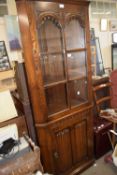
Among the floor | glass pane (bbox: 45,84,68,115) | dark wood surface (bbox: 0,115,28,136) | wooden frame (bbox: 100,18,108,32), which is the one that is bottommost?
the floor

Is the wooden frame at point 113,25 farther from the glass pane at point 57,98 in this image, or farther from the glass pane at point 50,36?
the glass pane at point 57,98

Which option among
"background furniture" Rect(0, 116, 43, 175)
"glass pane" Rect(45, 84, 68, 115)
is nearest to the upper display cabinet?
"glass pane" Rect(45, 84, 68, 115)

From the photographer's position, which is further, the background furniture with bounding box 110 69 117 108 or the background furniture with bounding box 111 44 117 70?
the background furniture with bounding box 111 44 117 70

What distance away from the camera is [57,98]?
1909 mm

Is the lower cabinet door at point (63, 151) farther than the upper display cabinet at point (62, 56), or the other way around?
the lower cabinet door at point (63, 151)

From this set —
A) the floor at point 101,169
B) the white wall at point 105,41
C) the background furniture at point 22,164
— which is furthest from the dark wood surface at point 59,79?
the white wall at point 105,41

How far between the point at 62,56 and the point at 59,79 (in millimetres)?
251

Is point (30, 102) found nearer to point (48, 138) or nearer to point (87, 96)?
point (48, 138)

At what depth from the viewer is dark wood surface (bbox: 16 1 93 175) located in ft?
4.83

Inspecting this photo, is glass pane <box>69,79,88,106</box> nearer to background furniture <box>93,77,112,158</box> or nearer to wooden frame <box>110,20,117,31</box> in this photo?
background furniture <box>93,77,112,158</box>

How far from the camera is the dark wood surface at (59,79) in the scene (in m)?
1.47

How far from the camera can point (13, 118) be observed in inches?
67.6

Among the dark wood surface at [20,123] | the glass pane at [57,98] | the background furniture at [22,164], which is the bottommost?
the background furniture at [22,164]

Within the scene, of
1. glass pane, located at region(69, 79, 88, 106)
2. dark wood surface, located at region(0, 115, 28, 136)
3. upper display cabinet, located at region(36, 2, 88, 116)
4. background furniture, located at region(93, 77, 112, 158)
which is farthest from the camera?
background furniture, located at region(93, 77, 112, 158)
